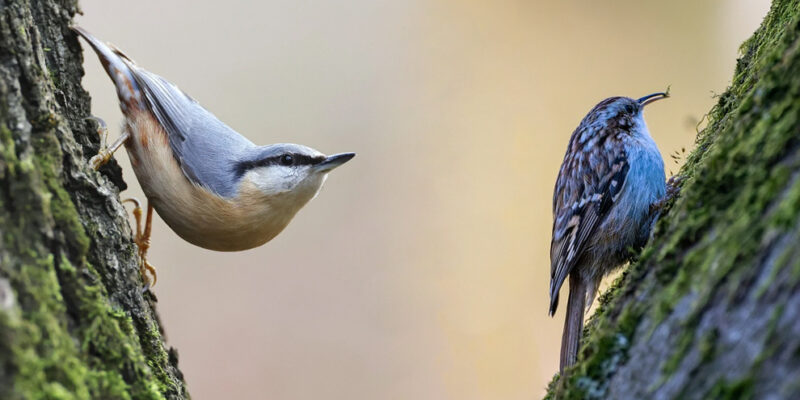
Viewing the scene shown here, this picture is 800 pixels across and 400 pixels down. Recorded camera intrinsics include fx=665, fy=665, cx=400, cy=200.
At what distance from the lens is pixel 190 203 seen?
259 centimetres

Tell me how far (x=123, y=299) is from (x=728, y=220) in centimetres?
133

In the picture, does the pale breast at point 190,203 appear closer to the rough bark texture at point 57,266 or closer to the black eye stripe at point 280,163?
the black eye stripe at point 280,163

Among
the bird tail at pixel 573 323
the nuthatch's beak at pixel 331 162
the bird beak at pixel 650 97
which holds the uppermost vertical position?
the bird beak at pixel 650 97

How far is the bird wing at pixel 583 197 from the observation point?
249 centimetres

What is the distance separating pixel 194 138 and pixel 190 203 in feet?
1.14

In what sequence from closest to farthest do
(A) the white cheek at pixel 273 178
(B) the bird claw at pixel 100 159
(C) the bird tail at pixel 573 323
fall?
(B) the bird claw at pixel 100 159 → (C) the bird tail at pixel 573 323 → (A) the white cheek at pixel 273 178

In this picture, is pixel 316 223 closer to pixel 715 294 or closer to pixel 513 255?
pixel 513 255

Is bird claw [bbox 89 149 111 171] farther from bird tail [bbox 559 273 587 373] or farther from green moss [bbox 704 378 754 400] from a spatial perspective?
green moss [bbox 704 378 754 400]

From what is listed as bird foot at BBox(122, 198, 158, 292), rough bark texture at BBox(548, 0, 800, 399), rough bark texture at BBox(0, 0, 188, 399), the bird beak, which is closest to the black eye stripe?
bird foot at BBox(122, 198, 158, 292)

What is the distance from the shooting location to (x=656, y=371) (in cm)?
112

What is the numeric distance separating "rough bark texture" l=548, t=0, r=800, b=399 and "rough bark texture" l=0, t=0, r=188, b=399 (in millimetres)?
961

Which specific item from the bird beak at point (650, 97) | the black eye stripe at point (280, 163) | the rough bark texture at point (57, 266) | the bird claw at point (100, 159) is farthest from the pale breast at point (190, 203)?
the bird beak at point (650, 97)

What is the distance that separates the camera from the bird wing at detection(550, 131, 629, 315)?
2494mm

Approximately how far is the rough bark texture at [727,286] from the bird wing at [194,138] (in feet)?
5.60
